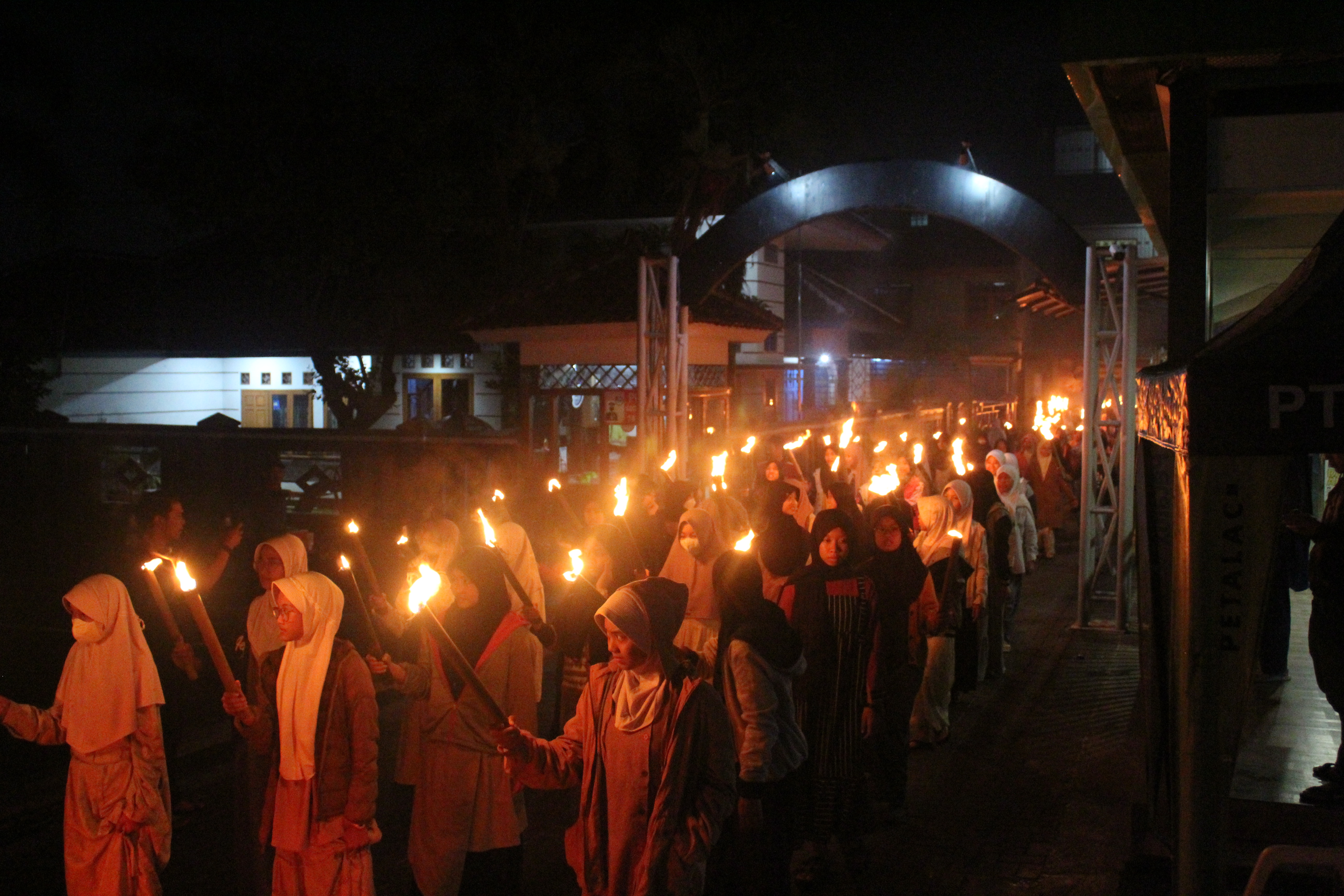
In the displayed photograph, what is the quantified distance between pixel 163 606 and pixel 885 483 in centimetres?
685

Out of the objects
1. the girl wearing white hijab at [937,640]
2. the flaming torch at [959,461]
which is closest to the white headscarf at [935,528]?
the girl wearing white hijab at [937,640]

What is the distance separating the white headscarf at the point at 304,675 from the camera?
472 cm

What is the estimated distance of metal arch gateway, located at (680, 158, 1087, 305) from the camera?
1059 cm

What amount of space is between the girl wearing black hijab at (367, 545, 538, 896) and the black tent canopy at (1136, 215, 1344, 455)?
313 centimetres

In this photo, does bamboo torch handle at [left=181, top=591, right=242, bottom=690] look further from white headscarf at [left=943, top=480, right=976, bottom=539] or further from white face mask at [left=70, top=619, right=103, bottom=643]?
white headscarf at [left=943, top=480, right=976, bottom=539]

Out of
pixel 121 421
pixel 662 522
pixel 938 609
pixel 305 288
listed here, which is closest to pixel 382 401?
pixel 305 288

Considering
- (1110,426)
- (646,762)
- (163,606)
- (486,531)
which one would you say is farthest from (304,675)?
(1110,426)

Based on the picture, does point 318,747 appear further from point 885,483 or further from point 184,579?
point 885,483

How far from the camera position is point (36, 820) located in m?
7.07

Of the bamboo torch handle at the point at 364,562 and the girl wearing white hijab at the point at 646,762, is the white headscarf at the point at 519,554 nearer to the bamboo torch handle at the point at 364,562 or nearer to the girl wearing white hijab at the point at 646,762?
the bamboo torch handle at the point at 364,562

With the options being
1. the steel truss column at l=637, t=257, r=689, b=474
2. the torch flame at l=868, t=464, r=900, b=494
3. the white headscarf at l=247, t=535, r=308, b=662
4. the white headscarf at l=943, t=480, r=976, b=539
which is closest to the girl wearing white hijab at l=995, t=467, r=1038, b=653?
the torch flame at l=868, t=464, r=900, b=494

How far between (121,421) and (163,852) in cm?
1909

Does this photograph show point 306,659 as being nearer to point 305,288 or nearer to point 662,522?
point 662,522

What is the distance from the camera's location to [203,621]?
4.16m
